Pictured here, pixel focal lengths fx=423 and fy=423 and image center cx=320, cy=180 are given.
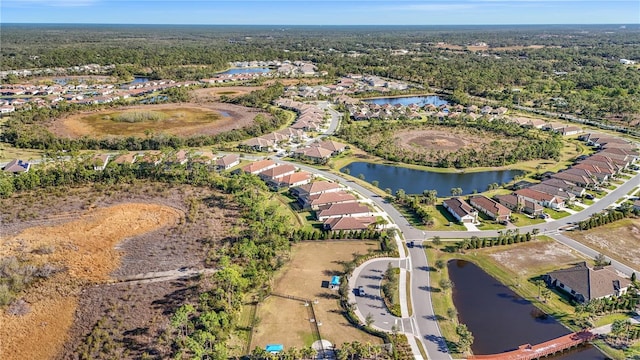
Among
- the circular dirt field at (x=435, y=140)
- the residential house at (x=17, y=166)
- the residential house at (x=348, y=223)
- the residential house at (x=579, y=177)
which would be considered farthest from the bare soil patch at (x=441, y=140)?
the residential house at (x=17, y=166)

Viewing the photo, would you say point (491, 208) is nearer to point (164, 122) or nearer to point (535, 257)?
point (535, 257)

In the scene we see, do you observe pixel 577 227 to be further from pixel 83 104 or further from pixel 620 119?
pixel 83 104

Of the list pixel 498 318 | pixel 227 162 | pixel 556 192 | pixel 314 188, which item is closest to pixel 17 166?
pixel 227 162

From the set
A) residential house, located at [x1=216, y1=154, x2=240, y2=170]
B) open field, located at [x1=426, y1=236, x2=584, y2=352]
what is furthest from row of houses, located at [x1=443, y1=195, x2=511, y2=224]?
residential house, located at [x1=216, y1=154, x2=240, y2=170]

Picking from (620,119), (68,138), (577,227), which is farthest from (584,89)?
(68,138)

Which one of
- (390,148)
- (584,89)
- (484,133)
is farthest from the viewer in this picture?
(584,89)

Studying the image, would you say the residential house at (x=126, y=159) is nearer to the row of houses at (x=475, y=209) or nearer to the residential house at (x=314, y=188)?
the residential house at (x=314, y=188)

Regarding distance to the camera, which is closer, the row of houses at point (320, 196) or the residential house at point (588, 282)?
the residential house at point (588, 282)
